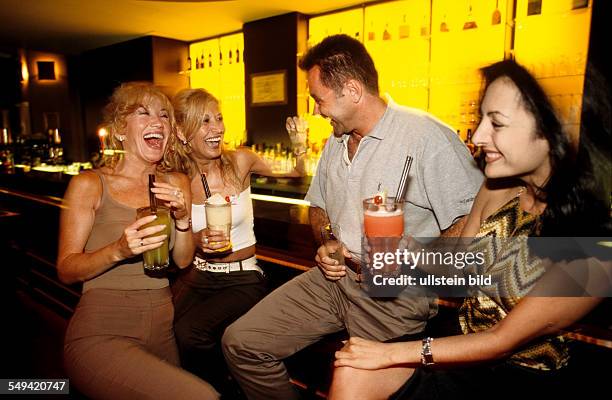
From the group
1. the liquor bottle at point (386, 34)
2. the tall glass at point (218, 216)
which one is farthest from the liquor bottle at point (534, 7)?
the tall glass at point (218, 216)

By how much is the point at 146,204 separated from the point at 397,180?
3.76 feet

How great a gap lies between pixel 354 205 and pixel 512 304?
2.74 feet

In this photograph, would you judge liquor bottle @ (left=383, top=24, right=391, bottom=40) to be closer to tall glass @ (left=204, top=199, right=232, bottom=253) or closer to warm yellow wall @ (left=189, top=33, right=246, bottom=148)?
warm yellow wall @ (left=189, top=33, right=246, bottom=148)

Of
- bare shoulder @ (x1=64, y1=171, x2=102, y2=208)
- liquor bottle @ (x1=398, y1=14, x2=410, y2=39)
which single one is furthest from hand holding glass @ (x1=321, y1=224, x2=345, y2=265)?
liquor bottle @ (x1=398, y1=14, x2=410, y2=39)

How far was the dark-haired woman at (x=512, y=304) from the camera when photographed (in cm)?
126

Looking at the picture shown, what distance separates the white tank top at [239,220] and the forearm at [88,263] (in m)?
0.70

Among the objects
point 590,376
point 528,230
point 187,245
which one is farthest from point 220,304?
point 590,376

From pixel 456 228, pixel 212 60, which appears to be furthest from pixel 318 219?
pixel 212 60

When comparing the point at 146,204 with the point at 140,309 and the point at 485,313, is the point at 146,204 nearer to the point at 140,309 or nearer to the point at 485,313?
the point at 140,309

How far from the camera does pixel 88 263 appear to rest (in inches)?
66.5

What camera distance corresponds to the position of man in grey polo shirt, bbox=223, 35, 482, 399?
1814mm

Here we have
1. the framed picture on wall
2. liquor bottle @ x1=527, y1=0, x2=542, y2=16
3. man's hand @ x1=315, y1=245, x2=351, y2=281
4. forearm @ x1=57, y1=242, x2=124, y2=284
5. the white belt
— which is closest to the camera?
forearm @ x1=57, y1=242, x2=124, y2=284

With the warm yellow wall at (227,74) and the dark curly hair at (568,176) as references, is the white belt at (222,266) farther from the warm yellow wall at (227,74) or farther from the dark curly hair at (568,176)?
the warm yellow wall at (227,74)

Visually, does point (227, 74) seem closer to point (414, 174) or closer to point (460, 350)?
point (414, 174)
